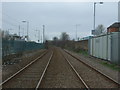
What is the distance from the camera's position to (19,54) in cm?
3294

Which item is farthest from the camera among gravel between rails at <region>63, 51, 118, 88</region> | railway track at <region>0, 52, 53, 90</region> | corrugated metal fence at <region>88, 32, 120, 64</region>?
corrugated metal fence at <region>88, 32, 120, 64</region>

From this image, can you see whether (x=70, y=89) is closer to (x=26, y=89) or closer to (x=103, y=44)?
(x=26, y=89)

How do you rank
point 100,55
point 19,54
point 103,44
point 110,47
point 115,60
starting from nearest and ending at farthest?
1. point 115,60
2. point 110,47
3. point 103,44
4. point 100,55
5. point 19,54

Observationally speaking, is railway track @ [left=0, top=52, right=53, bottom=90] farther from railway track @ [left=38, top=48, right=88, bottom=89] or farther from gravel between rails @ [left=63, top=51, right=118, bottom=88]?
gravel between rails @ [left=63, top=51, right=118, bottom=88]

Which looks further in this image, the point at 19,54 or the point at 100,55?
the point at 19,54

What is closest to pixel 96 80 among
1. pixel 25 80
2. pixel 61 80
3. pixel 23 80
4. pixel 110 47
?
pixel 61 80

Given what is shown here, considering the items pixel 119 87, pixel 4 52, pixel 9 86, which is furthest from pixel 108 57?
pixel 9 86

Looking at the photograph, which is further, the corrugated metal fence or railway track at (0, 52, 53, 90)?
the corrugated metal fence

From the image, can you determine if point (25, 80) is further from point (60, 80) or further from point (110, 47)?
point (110, 47)

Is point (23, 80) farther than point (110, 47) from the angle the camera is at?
No

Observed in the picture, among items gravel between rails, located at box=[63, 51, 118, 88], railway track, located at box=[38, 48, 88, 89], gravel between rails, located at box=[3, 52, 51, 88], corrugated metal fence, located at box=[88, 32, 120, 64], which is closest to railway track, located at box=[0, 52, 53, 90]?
gravel between rails, located at box=[3, 52, 51, 88]

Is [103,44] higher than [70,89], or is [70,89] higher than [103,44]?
[103,44]

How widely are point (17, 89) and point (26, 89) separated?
1.27ft

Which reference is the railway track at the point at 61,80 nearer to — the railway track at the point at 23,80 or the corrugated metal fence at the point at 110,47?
the railway track at the point at 23,80
